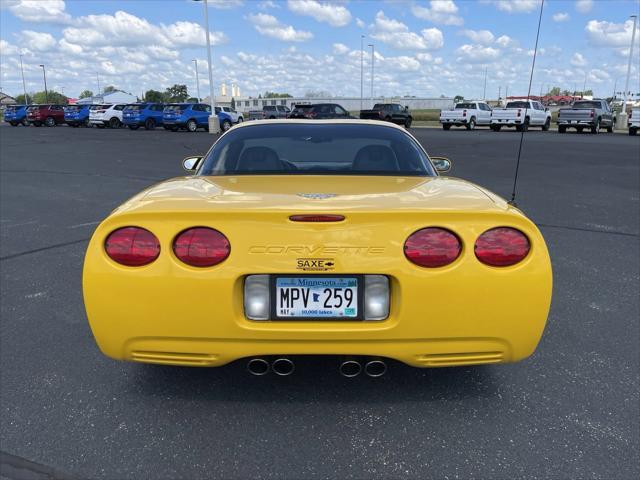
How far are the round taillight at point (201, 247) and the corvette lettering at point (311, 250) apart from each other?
0.15 metres

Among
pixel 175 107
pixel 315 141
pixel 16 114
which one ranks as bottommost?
pixel 16 114

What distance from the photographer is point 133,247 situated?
94.7 inches

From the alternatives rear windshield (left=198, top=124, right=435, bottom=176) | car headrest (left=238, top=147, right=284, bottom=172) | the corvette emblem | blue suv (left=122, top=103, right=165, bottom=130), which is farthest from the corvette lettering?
blue suv (left=122, top=103, right=165, bottom=130)

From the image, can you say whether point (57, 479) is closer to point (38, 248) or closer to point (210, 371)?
point (210, 371)

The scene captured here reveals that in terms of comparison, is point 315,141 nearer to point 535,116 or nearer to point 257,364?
point 257,364

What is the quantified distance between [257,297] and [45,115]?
43581mm

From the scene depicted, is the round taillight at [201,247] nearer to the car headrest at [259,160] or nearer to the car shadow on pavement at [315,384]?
the car shadow on pavement at [315,384]

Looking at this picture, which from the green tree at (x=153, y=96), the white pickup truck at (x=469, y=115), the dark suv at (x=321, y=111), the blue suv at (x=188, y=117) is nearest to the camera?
the dark suv at (x=321, y=111)

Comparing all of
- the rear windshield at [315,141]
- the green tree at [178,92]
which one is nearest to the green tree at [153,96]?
the green tree at [178,92]

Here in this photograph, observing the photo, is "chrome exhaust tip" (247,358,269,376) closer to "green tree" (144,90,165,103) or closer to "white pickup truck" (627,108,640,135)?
"white pickup truck" (627,108,640,135)

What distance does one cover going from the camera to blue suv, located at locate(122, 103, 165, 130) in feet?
117

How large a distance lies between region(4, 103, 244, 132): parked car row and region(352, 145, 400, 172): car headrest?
31.8 m

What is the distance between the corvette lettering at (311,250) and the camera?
90.0 inches

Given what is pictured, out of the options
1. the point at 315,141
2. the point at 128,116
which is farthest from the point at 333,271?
the point at 128,116
